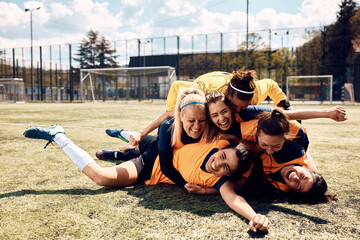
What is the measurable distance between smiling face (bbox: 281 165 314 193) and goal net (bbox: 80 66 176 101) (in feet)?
84.1

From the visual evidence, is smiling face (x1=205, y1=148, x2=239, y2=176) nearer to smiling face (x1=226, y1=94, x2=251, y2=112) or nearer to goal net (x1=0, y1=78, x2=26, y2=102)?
smiling face (x1=226, y1=94, x2=251, y2=112)

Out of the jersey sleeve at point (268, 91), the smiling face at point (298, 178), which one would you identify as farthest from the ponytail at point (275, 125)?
the jersey sleeve at point (268, 91)

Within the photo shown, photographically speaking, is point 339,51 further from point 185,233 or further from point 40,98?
point 40,98

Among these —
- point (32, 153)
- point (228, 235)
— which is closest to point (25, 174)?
point (32, 153)

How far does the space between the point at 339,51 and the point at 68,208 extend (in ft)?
107

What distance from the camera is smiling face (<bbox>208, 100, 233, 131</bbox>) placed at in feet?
8.71

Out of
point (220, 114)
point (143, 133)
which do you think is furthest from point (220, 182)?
point (143, 133)

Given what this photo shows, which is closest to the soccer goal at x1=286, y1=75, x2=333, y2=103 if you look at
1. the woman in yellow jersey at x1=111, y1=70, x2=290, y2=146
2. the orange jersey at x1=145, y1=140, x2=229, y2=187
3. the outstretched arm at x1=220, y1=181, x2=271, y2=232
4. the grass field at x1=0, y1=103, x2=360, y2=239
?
the woman in yellow jersey at x1=111, y1=70, x2=290, y2=146

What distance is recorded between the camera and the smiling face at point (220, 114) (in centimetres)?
266

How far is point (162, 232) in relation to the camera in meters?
1.78

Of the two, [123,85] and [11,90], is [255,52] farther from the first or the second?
[11,90]

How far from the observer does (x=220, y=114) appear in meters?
2.65

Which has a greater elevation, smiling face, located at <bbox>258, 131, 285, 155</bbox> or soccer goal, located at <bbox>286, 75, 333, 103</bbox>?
soccer goal, located at <bbox>286, 75, 333, 103</bbox>

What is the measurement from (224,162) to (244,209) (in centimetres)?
43
